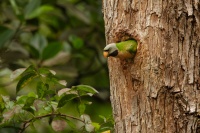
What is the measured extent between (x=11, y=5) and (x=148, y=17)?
2.06m

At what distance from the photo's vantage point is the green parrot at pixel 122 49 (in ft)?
6.32

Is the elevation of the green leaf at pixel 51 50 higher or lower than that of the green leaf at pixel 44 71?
lower

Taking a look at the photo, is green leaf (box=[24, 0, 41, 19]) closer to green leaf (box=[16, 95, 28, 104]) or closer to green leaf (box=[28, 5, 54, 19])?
green leaf (box=[28, 5, 54, 19])

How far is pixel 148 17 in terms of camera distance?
1.95m

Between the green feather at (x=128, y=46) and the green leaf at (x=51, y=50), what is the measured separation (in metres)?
1.55

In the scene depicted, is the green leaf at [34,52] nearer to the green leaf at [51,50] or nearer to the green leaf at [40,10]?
the green leaf at [51,50]

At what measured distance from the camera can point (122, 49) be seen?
1.94m

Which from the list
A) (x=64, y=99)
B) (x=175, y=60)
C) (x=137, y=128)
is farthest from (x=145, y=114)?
(x=64, y=99)

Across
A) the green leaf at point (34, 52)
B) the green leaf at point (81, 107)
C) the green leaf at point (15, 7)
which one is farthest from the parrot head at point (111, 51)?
the green leaf at point (15, 7)

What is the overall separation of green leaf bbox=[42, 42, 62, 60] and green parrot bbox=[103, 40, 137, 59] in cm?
156

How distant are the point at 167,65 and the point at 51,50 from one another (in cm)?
166

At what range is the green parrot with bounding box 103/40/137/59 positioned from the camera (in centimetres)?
193

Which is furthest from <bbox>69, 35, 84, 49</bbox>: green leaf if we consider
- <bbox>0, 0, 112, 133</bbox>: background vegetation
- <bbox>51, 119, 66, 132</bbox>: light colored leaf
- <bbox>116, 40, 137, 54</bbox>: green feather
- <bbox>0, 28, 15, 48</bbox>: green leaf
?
<bbox>116, 40, 137, 54</bbox>: green feather

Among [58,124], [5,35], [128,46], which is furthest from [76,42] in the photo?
[128,46]
